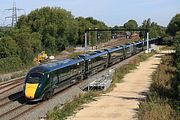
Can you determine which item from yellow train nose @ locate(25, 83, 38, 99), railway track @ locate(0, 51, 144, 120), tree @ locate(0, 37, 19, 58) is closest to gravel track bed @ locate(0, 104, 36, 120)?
railway track @ locate(0, 51, 144, 120)

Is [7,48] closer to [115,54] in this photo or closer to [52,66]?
[115,54]

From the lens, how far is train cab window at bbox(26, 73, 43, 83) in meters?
25.1

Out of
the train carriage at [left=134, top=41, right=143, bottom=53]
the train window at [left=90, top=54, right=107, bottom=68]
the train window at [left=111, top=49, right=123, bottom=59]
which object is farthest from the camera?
the train carriage at [left=134, top=41, right=143, bottom=53]

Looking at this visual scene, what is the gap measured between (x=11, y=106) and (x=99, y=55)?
1947 centimetres

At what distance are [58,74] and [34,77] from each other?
113 inches

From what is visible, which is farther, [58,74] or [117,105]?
[58,74]

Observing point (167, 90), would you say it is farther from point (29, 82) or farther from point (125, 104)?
point (29, 82)

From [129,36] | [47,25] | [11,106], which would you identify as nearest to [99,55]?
[11,106]

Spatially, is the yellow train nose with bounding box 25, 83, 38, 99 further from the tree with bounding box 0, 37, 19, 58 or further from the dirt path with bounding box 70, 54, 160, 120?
the tree with bounding box 0, 37, 19, 58

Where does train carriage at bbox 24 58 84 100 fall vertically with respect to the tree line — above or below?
below

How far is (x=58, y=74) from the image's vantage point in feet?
91.5

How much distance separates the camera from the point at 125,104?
2272 centimetres

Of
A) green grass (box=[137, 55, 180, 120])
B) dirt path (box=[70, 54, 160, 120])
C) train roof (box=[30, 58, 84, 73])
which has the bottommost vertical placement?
dirt path (box=[70, 54, 160, 120])

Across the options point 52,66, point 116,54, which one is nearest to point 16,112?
point 52,66
